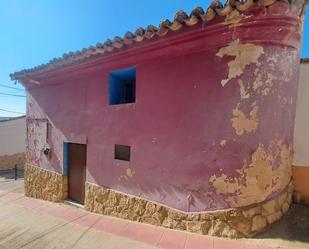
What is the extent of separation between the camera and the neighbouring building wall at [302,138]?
4.06 meters

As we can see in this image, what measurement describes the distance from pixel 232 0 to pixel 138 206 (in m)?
4.15

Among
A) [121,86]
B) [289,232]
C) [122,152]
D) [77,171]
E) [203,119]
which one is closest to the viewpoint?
[289,232]

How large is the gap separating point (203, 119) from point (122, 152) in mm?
2234

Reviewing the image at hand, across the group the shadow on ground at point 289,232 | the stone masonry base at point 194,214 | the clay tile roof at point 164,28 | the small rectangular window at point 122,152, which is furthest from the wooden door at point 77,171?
the shadow on ground at point 289,232

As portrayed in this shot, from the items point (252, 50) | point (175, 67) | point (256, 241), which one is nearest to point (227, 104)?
point (252, 50)

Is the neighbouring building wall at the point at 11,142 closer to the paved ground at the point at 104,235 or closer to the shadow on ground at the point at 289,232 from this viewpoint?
the paved ground at the point at 104,235

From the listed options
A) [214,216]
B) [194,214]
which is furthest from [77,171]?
[214,216]

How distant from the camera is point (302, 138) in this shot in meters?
4.11

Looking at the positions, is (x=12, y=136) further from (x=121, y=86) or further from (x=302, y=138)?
(x=302, y=138)

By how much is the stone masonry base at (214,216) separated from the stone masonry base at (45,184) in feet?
8.89

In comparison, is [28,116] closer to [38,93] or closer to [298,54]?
[38,93]

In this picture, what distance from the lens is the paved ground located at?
11.0 feet

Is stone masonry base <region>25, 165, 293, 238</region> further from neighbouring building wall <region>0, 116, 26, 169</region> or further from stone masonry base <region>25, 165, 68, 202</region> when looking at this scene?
neighbouring building wall <region>0, 116, 26, 169</region>

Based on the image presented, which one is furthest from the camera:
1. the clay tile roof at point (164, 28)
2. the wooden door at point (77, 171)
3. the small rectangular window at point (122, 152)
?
the wooden door at point (77, 171)
